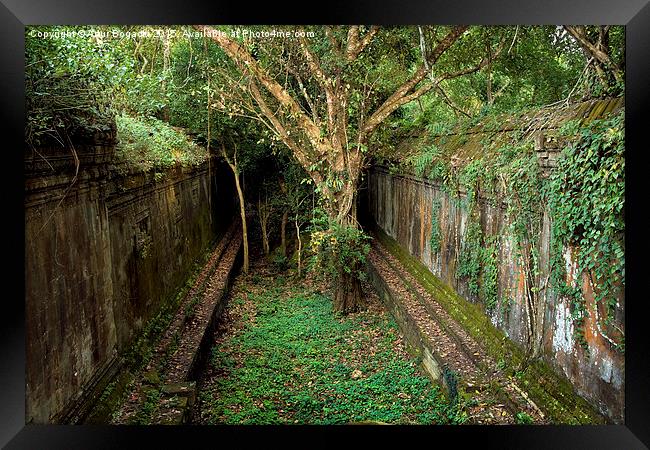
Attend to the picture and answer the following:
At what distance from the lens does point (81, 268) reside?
4547 mm

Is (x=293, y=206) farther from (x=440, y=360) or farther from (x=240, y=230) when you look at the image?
(x=440, y=360)

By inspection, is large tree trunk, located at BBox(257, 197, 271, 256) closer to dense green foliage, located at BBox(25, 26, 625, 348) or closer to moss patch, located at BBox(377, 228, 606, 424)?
dense green foliage, located at BBox(25, 26, 625, 348)

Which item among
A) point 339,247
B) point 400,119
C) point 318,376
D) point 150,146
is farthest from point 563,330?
point 400,119

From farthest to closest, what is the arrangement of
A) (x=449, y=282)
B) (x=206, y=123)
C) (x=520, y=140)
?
(x=206, y=123)
(x=449, y=282)
(x=520, y=140)

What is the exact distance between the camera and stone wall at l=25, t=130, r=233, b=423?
12.3ft

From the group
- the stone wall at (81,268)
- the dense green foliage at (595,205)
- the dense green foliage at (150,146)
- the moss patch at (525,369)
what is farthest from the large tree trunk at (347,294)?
the dense green foliage at (595,205)

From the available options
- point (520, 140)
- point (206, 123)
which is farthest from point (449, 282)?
point (206, 123)

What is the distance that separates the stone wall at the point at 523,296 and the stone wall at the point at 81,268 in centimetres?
425

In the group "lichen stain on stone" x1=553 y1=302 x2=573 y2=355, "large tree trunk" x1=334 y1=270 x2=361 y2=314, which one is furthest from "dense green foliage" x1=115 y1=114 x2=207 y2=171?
"lichen stain on stone" x1=553 y1=302 x2=573 y2=355

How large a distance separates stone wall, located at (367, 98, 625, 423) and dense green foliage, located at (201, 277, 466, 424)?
116 cm

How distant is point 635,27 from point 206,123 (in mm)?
9508
